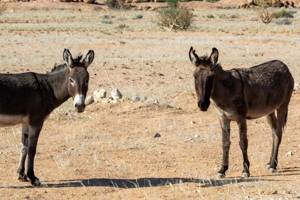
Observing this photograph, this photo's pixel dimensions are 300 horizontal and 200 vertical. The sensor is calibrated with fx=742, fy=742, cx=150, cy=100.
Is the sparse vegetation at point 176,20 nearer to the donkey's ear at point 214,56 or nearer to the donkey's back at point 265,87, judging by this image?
the donkey's back at point 265,87

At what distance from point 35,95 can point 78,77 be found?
77 cm

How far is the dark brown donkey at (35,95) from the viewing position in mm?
11086

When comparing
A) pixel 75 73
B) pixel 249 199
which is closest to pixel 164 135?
pixel 75 73

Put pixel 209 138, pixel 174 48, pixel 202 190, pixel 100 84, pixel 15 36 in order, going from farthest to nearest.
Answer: pixel 15 36, pixel 174 48, pixel 100 84, pixel 209 138, pixel 202 190

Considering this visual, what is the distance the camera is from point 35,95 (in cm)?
1138

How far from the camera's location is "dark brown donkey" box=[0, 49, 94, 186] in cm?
1109

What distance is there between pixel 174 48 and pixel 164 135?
20.4 m

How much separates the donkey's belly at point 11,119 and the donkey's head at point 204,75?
267 centimetres

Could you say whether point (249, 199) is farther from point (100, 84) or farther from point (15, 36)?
point (15, 36)

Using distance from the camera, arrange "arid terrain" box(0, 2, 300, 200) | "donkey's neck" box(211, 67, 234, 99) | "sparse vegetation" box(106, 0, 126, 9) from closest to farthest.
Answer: "arid terrain" box(0, 2, 300, 200), "donkey's neck" box(211, 67, 234, 99), "sparse vegetation" box(106, 0, 126, 9)

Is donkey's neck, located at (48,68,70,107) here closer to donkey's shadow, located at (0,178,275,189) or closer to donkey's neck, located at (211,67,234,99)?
donkey's shadow, located at (0,178,275,189)

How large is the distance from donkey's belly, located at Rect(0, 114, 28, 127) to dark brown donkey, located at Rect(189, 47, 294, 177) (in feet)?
8.81

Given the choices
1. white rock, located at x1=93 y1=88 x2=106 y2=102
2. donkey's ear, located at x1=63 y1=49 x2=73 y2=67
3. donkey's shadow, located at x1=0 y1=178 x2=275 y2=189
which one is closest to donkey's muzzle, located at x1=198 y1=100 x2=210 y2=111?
donkey's shadow, located at x1=0 y1=178 x2=275 y2=189

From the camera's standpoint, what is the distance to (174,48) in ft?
118
